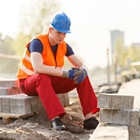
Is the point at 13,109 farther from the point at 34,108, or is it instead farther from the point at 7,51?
the point at 7,51

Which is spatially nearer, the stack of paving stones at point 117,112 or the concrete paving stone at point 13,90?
the stack of paving stones at point 117,112

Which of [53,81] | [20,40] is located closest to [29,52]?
[53,81]

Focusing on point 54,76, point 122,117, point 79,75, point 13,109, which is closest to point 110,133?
point 122,117

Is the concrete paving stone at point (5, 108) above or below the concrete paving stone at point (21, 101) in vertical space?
below

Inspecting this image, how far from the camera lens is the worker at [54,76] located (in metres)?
3.65

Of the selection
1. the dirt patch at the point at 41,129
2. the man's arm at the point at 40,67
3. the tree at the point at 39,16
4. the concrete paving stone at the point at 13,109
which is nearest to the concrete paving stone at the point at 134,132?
the dirt patch at the point at 41,129

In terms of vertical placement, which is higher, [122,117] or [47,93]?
[47,93]

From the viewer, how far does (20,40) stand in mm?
30141

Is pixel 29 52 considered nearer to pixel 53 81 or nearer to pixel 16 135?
pixel 53 81

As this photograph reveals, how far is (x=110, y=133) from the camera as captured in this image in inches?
106

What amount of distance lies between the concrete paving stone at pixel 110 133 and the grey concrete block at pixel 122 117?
62mm

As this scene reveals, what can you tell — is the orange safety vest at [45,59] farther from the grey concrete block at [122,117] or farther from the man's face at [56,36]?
the grey concrete block at [122,117]

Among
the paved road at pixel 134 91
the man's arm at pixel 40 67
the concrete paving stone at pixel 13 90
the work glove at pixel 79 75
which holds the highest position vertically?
the man's arm at pixel 40 67

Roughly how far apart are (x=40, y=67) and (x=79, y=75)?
0.45 metres
